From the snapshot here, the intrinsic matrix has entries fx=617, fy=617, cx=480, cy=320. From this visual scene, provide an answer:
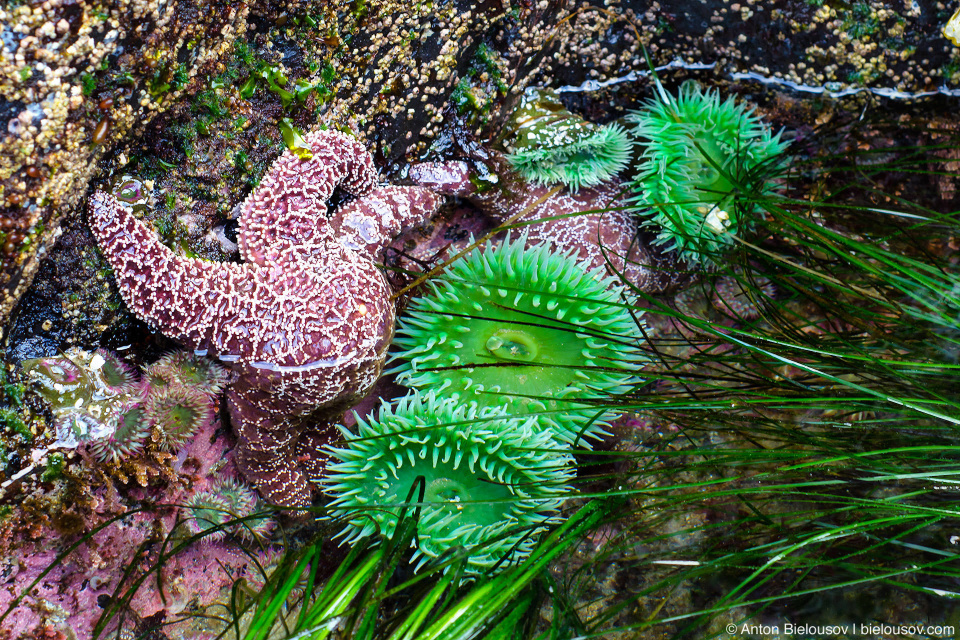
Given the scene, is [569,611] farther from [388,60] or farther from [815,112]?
[815,112]

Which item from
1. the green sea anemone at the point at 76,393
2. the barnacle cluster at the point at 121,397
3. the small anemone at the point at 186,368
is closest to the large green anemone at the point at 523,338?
the small anemone at the point at 186,368

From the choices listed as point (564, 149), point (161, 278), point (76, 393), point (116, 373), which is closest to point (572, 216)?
point (564, 149)

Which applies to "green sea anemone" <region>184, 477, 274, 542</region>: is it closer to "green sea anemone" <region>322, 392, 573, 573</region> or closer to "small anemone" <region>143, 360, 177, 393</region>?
"green sea anemone" <region>322, 392, 573, 573</region>

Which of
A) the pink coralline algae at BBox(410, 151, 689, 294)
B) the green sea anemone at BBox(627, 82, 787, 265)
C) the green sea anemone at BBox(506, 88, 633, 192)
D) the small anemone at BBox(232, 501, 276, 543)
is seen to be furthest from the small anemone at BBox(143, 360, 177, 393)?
the green sea anemone at BBox(627, 82, 787, 265)

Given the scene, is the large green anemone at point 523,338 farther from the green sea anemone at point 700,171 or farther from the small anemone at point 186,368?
the small anemone at point 186,368

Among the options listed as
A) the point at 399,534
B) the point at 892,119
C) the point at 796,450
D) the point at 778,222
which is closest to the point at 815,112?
the point at 892,119

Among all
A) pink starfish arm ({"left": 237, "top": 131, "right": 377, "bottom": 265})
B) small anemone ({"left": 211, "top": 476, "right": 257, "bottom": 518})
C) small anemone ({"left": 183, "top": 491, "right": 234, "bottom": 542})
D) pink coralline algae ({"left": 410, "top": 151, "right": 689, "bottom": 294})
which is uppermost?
pink coralline algae ({"left": 410, "top": 151, "right": 689, "bottom": 294})
